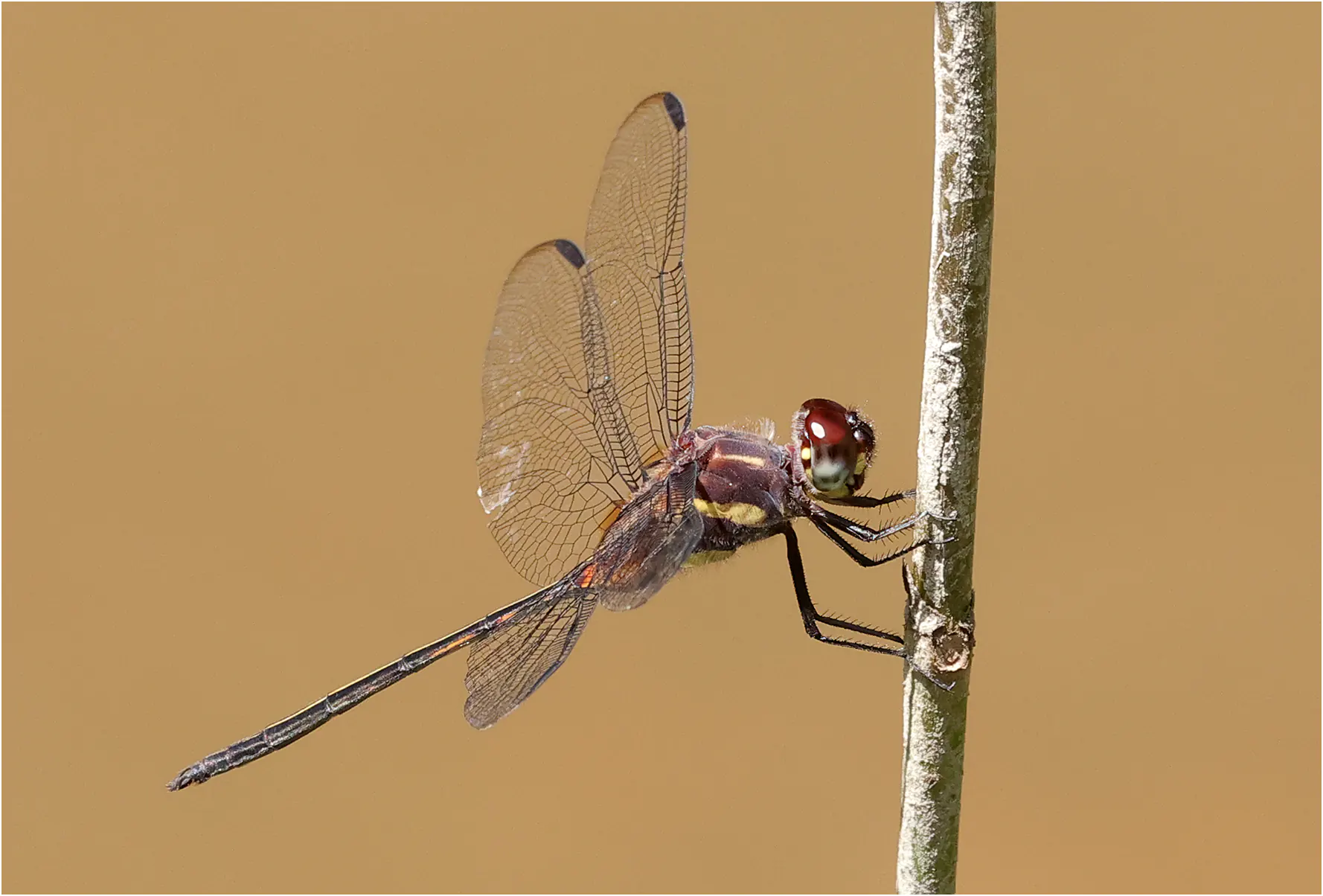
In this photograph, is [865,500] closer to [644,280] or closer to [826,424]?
[826,424]

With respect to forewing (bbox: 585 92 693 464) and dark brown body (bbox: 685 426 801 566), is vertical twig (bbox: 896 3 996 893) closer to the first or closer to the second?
dark brown body (bbox: 685 426 801 566)

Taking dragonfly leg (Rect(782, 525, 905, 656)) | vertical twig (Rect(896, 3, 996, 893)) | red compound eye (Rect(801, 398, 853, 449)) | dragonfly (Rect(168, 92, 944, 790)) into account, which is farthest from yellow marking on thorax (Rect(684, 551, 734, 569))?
vertical twig (Rect(896, 3, 996, 893))

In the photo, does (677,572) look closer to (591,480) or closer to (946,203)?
(591,480)

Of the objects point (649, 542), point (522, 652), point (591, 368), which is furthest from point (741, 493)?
point (522, 652)

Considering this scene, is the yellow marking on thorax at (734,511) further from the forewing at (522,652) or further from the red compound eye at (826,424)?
the forewing at (522,652)

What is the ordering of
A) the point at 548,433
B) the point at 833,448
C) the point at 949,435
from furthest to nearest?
1. the point at 548,433
2. the point at 833,448
3. the point at 949,435

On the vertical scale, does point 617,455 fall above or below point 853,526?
above

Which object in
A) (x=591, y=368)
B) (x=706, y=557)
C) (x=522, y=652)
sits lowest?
(x=522, y=652)
